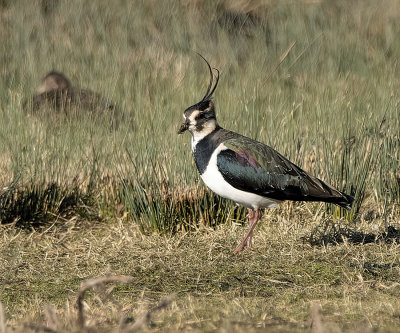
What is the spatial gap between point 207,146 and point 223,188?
0.35 metres

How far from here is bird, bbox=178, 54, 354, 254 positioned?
5.05 metres

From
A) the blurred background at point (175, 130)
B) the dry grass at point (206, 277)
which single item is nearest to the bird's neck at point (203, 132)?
the blurred background at point (175, 130)

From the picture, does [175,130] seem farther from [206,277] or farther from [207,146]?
[206,277]

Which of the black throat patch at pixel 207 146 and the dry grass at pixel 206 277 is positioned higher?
the black throat patch at pixel 207 146

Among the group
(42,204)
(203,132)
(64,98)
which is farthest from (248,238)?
(64,98)

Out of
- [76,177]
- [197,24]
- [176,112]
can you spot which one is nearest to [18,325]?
[76,177]

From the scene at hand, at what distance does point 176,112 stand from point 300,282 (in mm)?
2540

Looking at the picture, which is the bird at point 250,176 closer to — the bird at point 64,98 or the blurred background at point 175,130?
the blurred background at point 175,130

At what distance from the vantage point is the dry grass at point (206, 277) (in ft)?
12.2

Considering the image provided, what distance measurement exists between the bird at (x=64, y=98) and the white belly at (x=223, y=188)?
1152 mm

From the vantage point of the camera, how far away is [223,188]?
16.5 feet

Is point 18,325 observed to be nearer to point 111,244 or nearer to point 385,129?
point 111,244

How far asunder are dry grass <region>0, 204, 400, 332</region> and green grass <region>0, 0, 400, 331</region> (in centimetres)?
2

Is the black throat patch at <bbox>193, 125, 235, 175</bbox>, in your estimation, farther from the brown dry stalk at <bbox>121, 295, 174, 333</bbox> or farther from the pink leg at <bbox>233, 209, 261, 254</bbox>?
the brown dry stalk at <bbox>121, 295, 174, 333</bbox>
